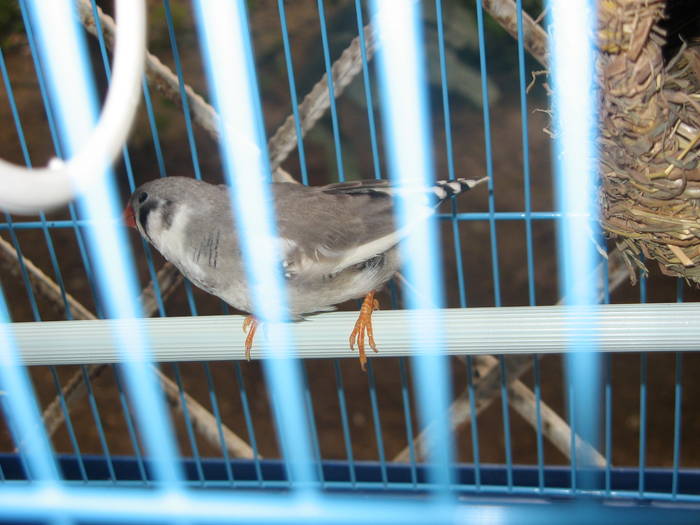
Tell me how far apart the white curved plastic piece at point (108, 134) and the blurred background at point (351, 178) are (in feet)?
3.51

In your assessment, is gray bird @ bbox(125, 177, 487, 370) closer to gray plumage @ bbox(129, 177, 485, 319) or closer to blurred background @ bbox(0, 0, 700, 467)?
gray plumage @ bbox(129, 177, 485, 319)

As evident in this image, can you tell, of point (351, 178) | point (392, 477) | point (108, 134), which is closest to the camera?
point (108, 134)

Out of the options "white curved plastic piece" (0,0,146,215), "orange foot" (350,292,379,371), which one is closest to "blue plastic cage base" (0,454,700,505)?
"orange foot" (350,292,379,371)

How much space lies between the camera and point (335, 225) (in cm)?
80

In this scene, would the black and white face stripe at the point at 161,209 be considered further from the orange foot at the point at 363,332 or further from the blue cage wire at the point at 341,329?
the orange foot at the point at 363,332

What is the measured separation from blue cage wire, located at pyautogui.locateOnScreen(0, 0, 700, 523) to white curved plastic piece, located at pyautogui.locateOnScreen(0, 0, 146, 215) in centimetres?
13

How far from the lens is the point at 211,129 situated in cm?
106

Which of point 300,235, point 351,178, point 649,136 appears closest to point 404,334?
point 300,235

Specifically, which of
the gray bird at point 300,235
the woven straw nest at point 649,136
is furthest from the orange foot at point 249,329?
the woven straw nest at point 649,136

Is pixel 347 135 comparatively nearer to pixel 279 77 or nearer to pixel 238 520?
pixel 279 77

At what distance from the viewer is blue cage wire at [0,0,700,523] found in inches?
21.8

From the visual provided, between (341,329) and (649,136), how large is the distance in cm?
32

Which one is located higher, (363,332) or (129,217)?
(129,217)

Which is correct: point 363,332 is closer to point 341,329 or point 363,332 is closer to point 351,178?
point 341,329
